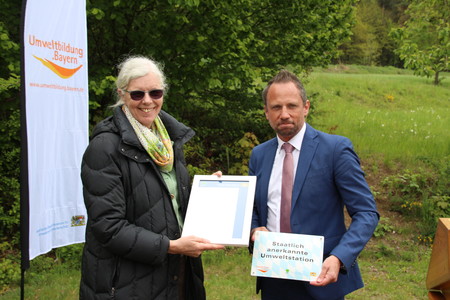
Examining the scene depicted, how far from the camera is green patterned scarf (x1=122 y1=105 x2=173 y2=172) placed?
→ 2.66m

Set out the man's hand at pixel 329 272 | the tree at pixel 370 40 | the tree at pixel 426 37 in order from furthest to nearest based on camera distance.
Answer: the tree at pixel 370 40, the tree at pixel 426 37, the man's hand at pixel 329 272

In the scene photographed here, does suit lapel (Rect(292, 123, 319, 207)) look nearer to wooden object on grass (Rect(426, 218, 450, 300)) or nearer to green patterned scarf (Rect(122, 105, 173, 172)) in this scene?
green patterned scarf (Rect(122, 105, 173, 172))

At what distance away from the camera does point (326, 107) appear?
1644cm

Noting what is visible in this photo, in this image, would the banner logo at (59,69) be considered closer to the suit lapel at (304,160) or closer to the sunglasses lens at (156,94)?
the sunglasses lens at (156,94)

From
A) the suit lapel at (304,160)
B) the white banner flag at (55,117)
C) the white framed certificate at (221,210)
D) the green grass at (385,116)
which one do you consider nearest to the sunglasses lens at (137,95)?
the white framed certificate at (221,210)

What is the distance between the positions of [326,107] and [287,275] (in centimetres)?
1457

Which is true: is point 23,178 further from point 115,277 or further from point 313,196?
point 313,196

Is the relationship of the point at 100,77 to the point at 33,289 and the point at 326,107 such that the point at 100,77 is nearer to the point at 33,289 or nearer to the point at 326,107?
the point at 33,289

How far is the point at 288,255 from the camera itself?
248cm

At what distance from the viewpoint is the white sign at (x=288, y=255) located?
2432mm

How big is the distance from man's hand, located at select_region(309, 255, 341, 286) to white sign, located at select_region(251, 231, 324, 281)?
3 cm

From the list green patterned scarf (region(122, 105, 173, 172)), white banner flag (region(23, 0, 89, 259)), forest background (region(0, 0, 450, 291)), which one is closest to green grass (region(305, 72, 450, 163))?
forest background (region(0, 0, 450, 291))

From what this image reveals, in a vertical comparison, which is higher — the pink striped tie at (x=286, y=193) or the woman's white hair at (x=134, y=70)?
the woman's white hair at (x=134, y=70)

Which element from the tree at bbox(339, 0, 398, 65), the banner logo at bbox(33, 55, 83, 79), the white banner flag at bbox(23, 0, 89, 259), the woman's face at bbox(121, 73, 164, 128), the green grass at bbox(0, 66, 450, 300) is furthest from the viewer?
the tree at bbox(339, 0, 398, 65)
